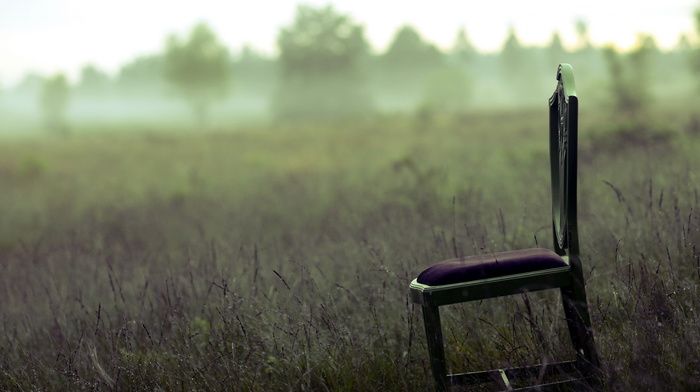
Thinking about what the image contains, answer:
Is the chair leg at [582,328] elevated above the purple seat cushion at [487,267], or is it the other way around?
the purple seat cushion at [487,267]

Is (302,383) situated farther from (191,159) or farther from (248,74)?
(248,74)

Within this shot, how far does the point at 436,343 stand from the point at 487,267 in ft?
1.11

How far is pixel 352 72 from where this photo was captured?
156 ft

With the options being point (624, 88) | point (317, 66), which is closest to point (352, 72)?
point (317, 66)

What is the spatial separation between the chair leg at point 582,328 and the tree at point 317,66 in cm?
4320

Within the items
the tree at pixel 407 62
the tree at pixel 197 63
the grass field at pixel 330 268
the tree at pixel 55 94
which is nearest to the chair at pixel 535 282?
the grass field at pixel 330 268

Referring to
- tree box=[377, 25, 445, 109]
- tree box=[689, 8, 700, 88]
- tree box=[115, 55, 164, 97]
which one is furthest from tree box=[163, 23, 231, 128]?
tree box=[115, 55, 164, 97]

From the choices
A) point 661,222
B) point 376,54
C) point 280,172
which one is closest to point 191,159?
point 280,172

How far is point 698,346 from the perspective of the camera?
237cm

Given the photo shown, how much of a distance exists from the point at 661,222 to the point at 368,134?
51.7ft

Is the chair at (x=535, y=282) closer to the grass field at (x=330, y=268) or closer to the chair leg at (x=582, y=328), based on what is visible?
the chair leg at (x=582, y=328)

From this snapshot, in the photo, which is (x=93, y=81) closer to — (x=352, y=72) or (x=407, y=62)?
(x=407, y=62)

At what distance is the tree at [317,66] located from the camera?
150 feet

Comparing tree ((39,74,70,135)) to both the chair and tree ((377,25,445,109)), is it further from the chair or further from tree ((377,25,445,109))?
the chair
